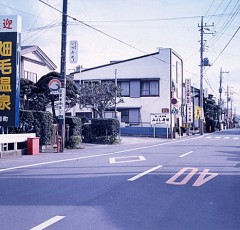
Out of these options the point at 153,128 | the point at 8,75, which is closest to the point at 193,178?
the point at 8,75

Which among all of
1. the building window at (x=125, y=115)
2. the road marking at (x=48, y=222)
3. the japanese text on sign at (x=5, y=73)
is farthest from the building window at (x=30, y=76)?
the road marking at (x=48, y=222)

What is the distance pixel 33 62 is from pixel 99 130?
11953mm

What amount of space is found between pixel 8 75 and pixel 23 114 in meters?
2.49

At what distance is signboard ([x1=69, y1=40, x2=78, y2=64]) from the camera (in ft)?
81.1

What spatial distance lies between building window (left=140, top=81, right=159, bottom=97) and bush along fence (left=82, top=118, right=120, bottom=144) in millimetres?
21233

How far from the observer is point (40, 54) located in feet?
122

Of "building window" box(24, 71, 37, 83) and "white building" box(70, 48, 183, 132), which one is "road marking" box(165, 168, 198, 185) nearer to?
"building window" box(24, 71, 37, 83)

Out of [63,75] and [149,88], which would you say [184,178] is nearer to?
[63,75]

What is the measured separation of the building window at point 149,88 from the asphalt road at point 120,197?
118 feet

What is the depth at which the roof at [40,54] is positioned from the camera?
34.7 metres

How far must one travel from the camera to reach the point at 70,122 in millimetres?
24234

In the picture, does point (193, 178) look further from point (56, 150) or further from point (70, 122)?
point (70, 122)

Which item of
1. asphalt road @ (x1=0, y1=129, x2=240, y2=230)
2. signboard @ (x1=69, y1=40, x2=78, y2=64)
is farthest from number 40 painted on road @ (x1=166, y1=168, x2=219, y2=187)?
signboard @ (x1=69, y1=40, x2=78, y2=64)

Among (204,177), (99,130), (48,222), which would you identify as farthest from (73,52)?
(48,222)
